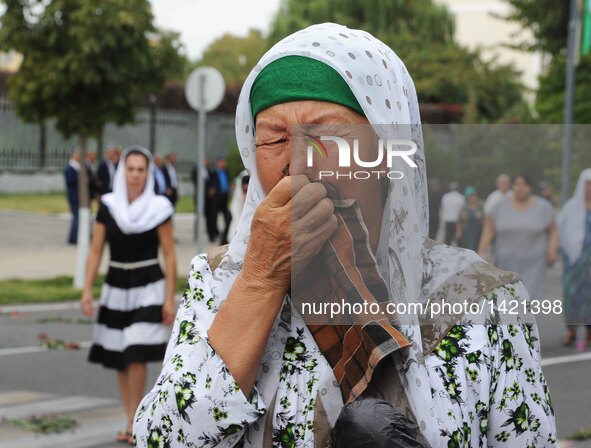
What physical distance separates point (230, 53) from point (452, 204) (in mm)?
67673

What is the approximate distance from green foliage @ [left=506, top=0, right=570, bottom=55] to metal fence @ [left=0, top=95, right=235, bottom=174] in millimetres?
11927

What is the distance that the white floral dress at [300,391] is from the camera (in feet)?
5.86

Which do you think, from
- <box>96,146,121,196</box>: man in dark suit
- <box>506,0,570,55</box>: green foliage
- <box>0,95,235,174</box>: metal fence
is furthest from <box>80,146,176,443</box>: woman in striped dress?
<box>0,95,235,174</box>: metal fence

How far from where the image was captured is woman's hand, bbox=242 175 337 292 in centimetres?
168

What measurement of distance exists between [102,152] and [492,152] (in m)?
33.1

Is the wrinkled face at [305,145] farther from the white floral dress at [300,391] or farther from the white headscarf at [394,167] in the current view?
the white floral dress at [300,391]

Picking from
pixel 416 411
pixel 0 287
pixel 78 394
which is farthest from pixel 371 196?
pixel 0 287

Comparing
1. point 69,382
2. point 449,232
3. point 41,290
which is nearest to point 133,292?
point 69,382

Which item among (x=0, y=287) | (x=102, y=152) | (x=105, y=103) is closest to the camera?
(x=0, y=287)

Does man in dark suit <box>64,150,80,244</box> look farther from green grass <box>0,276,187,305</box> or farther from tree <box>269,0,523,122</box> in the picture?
tree <box>269,0,523,122</box>

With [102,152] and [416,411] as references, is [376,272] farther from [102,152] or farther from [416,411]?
[102,152]

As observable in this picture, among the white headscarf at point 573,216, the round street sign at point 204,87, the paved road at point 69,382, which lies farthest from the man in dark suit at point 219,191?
the white headscarf at point 573,216

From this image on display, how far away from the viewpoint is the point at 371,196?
5.76ft

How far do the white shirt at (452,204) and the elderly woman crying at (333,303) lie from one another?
0.04 metres
